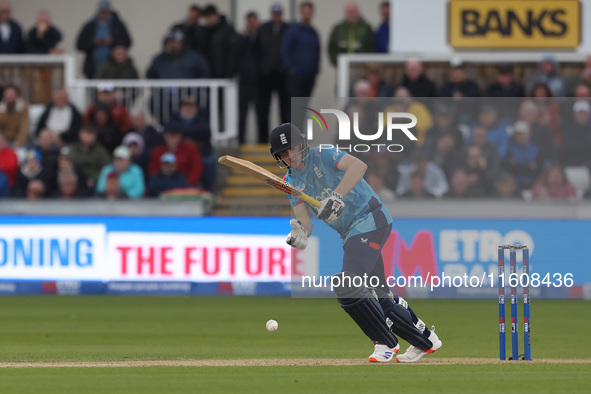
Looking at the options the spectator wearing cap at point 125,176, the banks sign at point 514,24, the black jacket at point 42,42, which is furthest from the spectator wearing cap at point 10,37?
the banks sign at point 514,24

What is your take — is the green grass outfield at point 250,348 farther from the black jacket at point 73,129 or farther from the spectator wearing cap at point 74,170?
the black jacket at point 73,129

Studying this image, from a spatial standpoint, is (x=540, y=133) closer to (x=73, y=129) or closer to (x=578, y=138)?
(x=578, y=138)

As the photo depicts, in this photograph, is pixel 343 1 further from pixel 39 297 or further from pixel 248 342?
pixel 248 342

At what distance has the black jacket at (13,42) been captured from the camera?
827 inches

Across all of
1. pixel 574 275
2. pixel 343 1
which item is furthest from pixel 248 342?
pixel 343 1

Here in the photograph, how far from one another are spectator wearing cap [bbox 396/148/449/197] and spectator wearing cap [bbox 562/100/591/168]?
184 cm

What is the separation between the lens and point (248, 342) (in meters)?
12.8

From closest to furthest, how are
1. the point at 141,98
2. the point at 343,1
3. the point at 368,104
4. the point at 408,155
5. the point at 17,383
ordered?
the point at 17,383 → the point at 368,104 → the point at 408,155 → the point at 141,98 → the point at 343,1

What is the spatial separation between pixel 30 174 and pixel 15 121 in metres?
1.34

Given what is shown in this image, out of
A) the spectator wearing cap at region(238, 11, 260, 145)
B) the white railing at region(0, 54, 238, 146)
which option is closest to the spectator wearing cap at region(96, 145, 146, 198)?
the white railing at region(0, 54, 238, 146)

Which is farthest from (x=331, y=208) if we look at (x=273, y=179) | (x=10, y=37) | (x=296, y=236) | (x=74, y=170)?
(x=10, y=37)

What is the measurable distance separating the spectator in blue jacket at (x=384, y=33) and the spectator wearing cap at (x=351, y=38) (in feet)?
0.82

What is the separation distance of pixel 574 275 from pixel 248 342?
234 inches

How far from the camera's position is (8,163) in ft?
62.6
